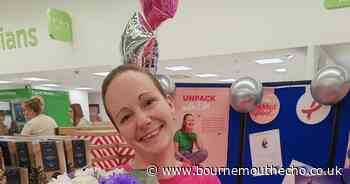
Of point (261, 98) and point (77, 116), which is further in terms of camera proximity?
point (77, 116)

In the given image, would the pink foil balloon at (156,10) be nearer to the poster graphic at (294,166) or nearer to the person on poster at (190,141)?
the person on poster at (190,141)

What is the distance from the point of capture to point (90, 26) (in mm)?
4809

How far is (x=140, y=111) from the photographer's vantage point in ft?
2.98

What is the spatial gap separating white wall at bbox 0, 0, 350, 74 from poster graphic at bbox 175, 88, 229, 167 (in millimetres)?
1795

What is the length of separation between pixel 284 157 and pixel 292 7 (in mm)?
2109

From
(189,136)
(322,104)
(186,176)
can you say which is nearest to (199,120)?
(189,136)

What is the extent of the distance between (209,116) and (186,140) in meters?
0.19

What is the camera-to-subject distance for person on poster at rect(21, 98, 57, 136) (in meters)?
3.99

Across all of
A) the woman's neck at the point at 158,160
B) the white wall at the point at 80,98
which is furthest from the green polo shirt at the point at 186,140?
the white wall at the point at 80,98

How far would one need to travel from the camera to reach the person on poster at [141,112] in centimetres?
91

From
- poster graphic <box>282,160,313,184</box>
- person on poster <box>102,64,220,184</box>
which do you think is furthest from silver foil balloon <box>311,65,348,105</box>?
person on poster <box>102,64,220,184</box>

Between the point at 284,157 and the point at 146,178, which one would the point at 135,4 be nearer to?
the point at 284,157

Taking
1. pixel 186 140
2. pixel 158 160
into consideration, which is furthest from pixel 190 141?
pixel 158 160

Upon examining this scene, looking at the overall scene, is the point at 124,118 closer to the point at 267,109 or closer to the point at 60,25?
the point at 267,109
